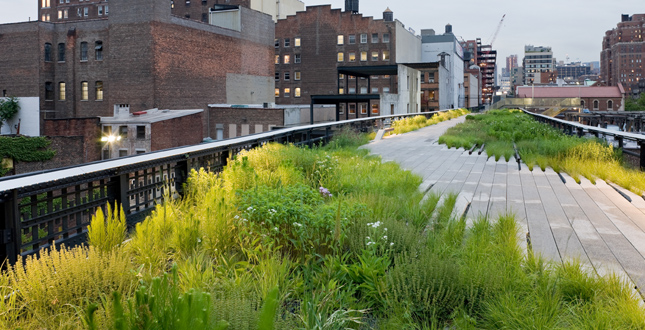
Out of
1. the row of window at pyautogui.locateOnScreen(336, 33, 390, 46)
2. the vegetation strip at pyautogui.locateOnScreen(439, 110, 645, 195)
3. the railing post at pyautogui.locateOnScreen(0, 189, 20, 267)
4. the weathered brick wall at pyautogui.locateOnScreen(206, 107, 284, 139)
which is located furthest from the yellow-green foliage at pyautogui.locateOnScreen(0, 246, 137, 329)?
the row of window at pyautogui.locateOnScreen(336, 33, 390, 46)

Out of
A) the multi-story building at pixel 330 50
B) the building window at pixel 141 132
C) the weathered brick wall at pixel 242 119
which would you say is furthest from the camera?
the multi-story building at pixel 330 50

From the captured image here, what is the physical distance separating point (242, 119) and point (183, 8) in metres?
41.4

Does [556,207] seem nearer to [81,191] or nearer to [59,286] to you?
[81,191]

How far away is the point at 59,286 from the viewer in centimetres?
384

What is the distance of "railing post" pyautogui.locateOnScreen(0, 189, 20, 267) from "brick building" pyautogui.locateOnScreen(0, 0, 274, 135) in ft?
185

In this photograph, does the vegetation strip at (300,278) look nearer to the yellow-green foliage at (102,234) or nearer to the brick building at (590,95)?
the yellow-green foliage at (102,234)

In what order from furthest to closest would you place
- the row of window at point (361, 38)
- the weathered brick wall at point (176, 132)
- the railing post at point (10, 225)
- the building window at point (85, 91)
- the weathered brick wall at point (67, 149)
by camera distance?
the row of window at point (361, 38) → the building window at point (85, 91) → the weathered brick wall at point (67, 149) → the weathered brick wall at point (176, 132) → the railing post at point (10, 225)

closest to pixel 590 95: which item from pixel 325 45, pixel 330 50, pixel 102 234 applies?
pixel 330 50

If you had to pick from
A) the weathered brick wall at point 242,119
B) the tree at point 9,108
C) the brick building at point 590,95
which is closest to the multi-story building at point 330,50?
the weathered brick wall at point 242,119

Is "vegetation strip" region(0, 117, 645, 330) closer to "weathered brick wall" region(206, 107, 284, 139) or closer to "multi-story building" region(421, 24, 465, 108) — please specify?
"weathered brick wall" region(206, 107, 284, 139)

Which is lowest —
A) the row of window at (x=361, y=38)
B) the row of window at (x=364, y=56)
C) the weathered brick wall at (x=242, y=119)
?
the weathered brick wall at (x=242, y=119)

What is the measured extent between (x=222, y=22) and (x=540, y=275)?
230ft

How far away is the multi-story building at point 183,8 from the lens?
89.9 meters

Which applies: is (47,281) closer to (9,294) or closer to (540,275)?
(9,294)
